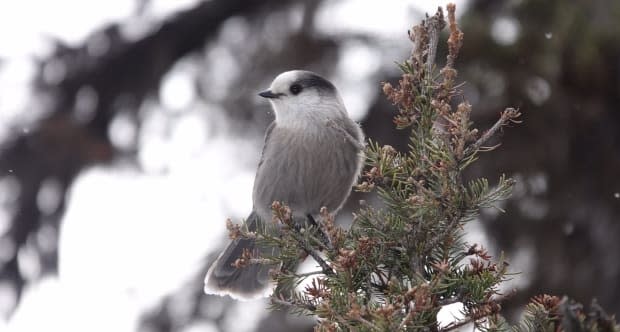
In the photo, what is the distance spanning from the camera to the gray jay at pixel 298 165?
3457 millimetres

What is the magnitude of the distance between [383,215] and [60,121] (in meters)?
3.51

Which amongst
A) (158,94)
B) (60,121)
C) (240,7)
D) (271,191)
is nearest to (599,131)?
(271,191)

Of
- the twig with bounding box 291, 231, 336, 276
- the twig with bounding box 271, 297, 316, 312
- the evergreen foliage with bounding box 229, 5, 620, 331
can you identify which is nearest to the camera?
the evergreen foliage with bounding box 229, 5, 620, 331

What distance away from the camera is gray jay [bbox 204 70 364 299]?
346 centimetres

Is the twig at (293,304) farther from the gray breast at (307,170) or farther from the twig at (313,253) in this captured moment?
the gray breast at (307,170)

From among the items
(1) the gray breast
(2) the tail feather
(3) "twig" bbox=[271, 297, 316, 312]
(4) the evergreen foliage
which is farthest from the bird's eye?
(3) "twig" bbox=[271, 297, 316, 312]

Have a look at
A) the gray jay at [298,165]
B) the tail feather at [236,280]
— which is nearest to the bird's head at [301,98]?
the gray jay at [298,165]

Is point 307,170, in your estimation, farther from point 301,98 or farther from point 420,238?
point 420,238

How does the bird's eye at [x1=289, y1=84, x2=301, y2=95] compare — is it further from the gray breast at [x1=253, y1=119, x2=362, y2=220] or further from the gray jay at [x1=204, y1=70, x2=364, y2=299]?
the gray breast at [x1=253, y1=119, x2=362, y2=220]

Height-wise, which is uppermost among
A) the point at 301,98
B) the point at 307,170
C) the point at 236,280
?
the point at 301,98

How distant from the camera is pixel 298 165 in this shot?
3568 mm

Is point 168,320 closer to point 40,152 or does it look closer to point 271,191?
point 40,152

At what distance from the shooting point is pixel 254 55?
17.7ft

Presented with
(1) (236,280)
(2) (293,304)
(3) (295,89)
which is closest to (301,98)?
(3) (295,89)
